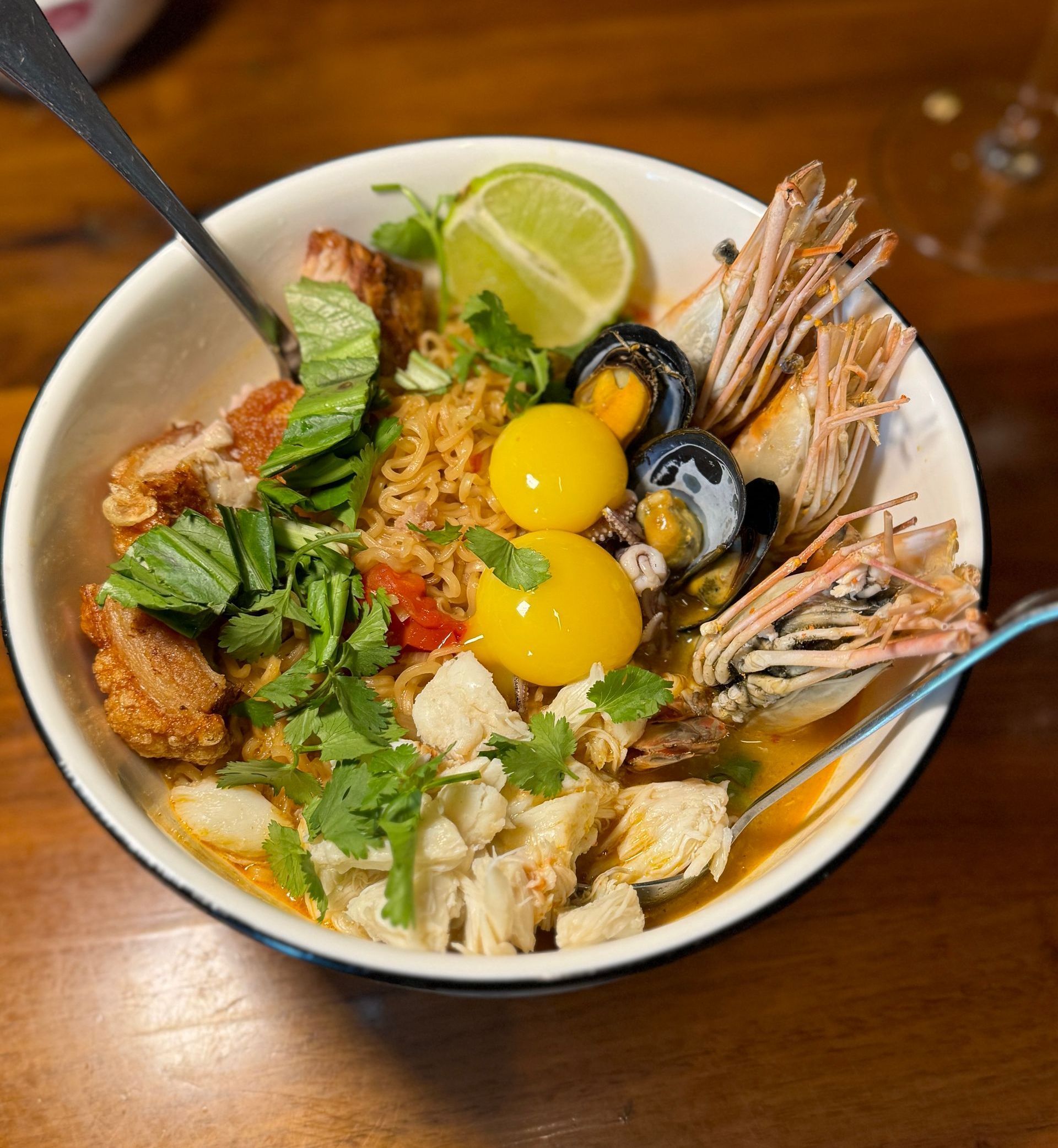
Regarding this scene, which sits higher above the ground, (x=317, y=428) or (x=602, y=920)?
(x=317, y=428)

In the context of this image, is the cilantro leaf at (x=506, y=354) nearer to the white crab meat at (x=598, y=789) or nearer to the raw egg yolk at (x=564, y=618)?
the raw egg yolk at (x=564, y=618)

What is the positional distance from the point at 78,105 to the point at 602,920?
5.99ft

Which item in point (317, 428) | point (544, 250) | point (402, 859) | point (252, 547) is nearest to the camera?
point (402, 859)

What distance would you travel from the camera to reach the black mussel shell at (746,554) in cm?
203

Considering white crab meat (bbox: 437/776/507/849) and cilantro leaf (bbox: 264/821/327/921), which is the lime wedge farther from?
cilantro leaf (bbox: 264/821/327/921)

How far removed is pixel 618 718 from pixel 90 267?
2.39m

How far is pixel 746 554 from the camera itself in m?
2.05

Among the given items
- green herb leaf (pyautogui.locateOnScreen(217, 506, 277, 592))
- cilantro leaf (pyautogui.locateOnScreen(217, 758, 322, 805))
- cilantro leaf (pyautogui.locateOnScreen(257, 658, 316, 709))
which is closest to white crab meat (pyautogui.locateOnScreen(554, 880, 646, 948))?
cilantro leaf (pyautogui.locateOnScreen(217, 758, 322, 805))

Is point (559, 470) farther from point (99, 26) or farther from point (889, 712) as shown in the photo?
point (99, 26)

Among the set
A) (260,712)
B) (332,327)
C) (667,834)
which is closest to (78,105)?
(332,327)

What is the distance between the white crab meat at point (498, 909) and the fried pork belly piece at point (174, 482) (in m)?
0.97

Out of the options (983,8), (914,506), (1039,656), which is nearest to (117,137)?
(914,506)

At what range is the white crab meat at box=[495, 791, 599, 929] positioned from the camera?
1.62 metres

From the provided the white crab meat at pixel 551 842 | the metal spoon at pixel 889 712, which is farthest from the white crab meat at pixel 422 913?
the metal spoon at pixel 889 712
